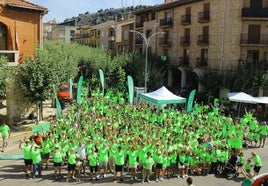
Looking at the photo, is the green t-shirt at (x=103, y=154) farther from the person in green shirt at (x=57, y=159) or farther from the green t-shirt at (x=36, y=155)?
the green t-shirt at (x=36, y=155)

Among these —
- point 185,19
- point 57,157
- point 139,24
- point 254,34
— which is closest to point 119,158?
point 57,157

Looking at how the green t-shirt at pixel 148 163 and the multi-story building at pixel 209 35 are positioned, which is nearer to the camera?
the green t-shirt at pixel 148 163

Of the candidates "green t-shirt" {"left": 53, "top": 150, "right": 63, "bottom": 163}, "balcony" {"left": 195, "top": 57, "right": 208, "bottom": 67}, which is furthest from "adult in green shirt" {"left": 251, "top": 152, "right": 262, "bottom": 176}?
"balcony" {"left": 195, "top": 57, "right": 208, "bottom": 67}

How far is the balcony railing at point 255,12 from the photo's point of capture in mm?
32531

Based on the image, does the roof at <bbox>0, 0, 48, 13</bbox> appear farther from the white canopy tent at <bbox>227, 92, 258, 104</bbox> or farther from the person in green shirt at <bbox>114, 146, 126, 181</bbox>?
the person in green shirt at <bbox>114, 146, 126, 181</bbox>

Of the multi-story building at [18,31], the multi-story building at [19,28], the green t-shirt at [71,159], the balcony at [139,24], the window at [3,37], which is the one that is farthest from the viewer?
the balcony at [139,24]

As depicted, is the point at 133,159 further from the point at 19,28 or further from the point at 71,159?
the point at 19,28

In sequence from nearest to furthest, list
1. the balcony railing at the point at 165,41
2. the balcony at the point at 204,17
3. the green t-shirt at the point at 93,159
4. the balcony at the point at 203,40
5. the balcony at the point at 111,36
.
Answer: the green t-shirt at the point at 93,159, the balcony at the point at 204,17, the balcony at the point at 203,40, the balcony railing at the point at 165,41, the balcony at the point at 111,36

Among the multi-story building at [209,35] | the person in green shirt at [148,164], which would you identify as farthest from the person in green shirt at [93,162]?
the multi-story building at [209,35]

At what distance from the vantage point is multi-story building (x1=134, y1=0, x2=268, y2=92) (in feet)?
109

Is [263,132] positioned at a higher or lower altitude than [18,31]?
lower

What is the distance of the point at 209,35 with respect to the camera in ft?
121

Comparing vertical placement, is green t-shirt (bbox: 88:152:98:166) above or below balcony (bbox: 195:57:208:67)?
below

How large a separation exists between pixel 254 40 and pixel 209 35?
197 inches
